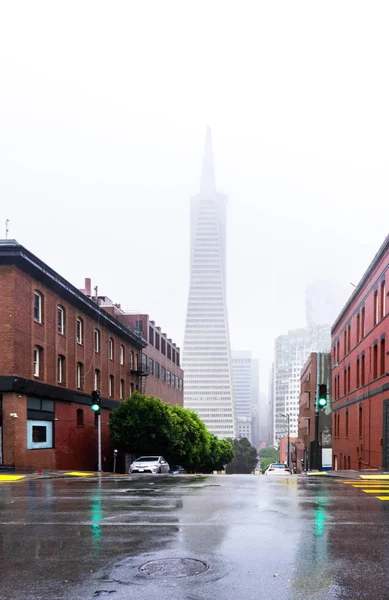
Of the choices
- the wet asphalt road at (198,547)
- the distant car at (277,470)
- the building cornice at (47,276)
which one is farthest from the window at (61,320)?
the wet asphalt road at (198,547)

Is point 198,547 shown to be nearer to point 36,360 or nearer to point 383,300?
point 383,300

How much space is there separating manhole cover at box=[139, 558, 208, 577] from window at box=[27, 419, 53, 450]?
22535 mm

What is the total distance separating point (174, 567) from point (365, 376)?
29237 millimetres

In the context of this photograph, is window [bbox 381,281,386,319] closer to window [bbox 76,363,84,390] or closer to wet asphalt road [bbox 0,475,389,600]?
wet asphalt road [bbox 0,475,389,600]

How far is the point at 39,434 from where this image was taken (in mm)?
29297

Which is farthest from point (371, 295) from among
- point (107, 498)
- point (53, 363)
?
point (107, 498)

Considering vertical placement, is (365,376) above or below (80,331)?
below

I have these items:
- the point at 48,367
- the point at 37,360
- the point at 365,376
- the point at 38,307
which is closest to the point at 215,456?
the point at 365,376

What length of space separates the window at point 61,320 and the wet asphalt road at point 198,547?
2094 centimetres

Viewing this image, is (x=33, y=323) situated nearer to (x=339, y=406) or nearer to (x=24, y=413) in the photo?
(x=24, y=413)

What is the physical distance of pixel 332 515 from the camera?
1034 cm

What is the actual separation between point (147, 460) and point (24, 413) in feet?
24.4

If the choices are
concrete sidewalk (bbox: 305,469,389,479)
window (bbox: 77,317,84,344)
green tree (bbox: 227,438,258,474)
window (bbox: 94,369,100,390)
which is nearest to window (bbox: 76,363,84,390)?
window (bbox: 77,317,84,344)

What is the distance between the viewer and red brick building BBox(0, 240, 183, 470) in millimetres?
26516
